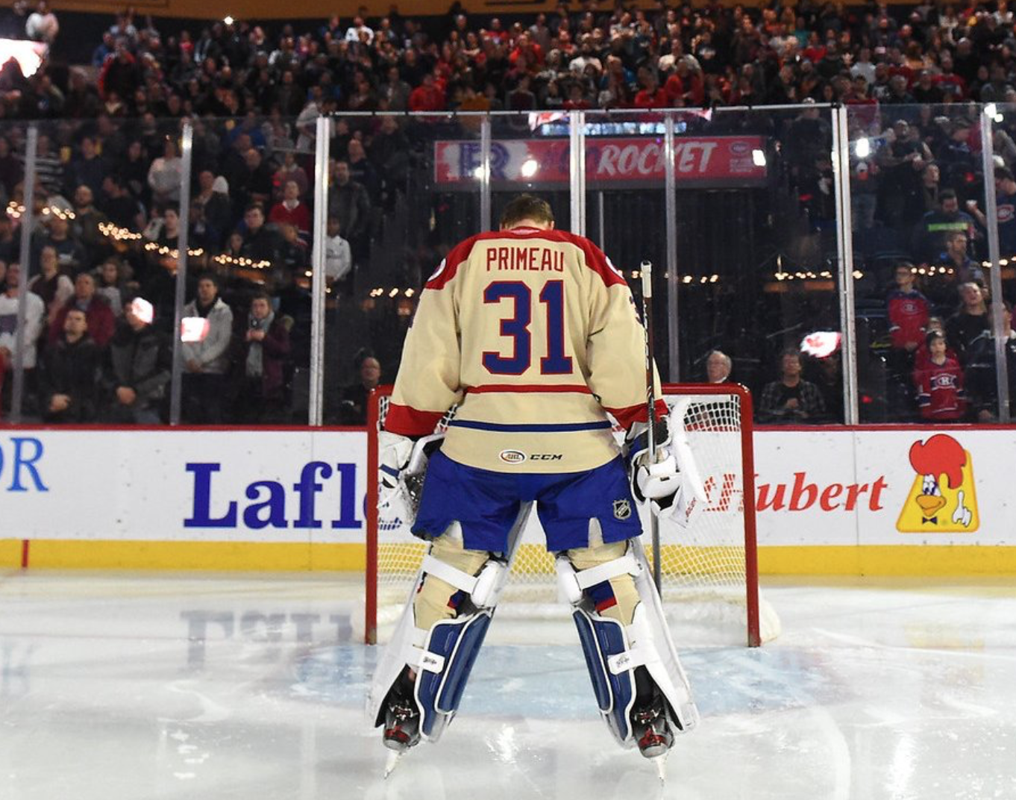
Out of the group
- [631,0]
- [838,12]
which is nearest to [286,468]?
[838,12]

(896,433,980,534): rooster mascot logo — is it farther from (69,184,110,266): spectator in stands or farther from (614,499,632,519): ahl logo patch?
(69,184,110,266): spectator in stands

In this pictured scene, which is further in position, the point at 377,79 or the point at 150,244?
the point at 377,79

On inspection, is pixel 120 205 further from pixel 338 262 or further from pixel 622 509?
pixel 622 509

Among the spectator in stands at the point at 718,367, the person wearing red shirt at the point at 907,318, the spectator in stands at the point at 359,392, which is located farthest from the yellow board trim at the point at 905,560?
the spectator in stands at the point at 359,392

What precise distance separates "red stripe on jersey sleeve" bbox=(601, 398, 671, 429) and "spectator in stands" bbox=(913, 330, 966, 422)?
394 centimetres

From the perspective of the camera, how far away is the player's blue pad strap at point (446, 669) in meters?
Result: 2.10

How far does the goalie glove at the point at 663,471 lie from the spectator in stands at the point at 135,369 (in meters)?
4.37

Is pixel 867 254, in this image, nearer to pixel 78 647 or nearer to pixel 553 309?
pixel 553 309

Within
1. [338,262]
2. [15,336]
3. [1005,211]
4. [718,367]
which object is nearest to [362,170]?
[338,262]

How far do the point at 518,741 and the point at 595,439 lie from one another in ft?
2.56

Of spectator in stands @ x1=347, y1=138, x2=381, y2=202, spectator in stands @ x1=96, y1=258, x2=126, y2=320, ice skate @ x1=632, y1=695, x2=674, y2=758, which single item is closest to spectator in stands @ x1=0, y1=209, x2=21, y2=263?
spectator in stands @ x1=96, y1=258, x2=126, y2=320

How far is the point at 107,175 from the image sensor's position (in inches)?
Result: 246

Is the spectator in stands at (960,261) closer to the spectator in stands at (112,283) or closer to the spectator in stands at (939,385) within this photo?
the spectator in stands at (939,385)

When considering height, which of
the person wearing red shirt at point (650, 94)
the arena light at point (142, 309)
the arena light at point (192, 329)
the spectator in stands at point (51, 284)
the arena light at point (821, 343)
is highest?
the person wearing red shirt at point (650, 94)
